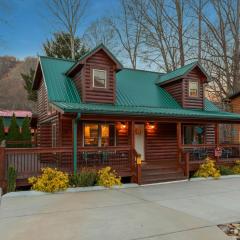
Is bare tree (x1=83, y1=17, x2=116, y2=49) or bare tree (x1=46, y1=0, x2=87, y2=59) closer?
bare tree (x1=46, y1=0, x2=87, y2=59)

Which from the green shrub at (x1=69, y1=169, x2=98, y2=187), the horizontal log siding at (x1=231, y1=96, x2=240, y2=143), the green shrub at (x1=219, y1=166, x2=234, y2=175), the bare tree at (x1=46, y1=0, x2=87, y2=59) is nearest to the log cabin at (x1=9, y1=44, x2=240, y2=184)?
the green shrub at (x1=69, y1=169, x2=98, y2=187)

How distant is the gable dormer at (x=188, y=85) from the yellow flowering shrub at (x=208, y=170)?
3917 millimetres

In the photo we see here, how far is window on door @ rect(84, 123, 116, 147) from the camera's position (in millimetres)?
13668

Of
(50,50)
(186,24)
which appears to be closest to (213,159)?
(186,24)

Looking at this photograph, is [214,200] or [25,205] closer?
[25,205]

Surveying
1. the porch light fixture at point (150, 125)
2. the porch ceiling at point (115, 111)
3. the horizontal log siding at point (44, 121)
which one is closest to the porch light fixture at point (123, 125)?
the porch ceiling at point (115, 111)

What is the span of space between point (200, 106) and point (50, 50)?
17.4m

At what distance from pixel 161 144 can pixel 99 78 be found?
495 centimetres

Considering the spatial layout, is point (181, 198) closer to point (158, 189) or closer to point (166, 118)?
point (158, 189)

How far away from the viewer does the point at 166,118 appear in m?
12.9

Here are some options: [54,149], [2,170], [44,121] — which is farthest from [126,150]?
[44,121]

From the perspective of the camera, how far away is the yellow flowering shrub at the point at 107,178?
10.7 m

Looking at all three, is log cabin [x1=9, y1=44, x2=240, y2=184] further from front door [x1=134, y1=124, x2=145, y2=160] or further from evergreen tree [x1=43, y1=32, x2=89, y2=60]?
evergreen tree [x1=43, y1=32, x2=89, y2=60]

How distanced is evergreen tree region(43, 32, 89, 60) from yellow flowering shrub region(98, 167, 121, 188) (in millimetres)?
18604
